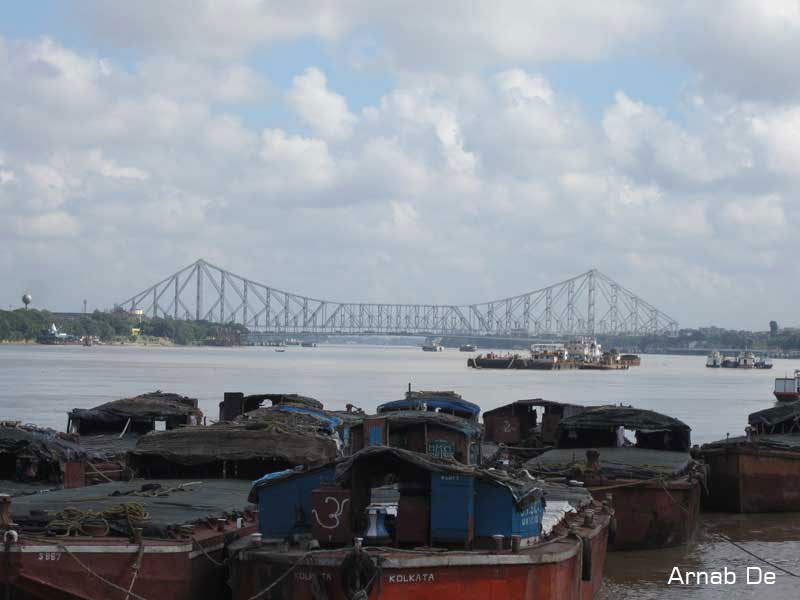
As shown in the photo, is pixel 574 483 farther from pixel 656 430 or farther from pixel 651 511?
pixel 656 430

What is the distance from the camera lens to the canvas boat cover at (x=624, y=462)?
82.5 feet

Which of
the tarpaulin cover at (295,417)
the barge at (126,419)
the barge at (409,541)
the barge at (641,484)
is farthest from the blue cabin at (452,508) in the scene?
the barge at (126,419)

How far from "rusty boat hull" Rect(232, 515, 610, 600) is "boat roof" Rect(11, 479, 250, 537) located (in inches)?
72.0

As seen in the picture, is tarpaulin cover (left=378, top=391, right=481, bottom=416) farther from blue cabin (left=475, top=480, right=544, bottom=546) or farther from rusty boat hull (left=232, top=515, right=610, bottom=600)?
rusty boat hull (left=232, top=515, right=610, bottom=600)

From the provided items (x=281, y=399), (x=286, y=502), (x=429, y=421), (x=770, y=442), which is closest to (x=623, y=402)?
(x=281, y=399)

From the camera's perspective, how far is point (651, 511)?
24.2m

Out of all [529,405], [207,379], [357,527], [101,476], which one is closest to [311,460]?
[101,476]

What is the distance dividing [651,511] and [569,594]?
8.30 m

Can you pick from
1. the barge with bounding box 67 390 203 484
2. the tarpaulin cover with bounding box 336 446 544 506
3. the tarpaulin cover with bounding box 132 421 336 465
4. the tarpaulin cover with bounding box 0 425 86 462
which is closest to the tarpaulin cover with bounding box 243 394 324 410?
the barge with bounding box 67 390 203 484

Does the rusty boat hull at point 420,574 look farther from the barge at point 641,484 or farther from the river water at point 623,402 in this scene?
the barge at point 641,484

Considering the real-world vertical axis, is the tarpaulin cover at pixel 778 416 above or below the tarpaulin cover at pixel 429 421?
below

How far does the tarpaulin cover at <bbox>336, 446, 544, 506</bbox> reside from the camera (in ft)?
50.6

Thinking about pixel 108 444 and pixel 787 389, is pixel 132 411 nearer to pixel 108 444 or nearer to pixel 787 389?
pixel 108 444

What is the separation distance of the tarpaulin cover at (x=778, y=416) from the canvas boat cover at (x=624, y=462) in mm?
7082
